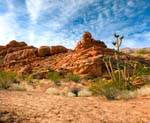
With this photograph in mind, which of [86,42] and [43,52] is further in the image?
[43,52]

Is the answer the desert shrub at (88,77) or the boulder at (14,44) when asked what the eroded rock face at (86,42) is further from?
the boulder at (14,44)

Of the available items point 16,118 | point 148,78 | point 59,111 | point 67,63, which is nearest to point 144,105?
point 59,111

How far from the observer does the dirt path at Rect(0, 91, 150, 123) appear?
29.5ft

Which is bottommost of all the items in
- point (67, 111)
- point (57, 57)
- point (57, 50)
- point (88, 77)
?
point (67, 111)

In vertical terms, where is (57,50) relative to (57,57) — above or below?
above

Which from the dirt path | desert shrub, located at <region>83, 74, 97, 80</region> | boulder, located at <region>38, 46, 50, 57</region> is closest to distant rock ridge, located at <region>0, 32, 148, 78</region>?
boulder, located at <region>38, 46, 50, 57</region>

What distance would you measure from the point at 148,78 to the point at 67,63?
16977mm

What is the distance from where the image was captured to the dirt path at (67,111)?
901 cm

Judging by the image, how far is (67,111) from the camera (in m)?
10.1

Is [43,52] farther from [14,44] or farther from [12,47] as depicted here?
[14,44]

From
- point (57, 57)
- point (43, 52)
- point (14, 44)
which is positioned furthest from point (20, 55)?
point (57, 57)

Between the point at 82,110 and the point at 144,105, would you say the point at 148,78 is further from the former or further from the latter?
the point at 82,110

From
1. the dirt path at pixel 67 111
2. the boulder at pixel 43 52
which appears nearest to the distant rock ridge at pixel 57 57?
the boulder at pixel 43 52

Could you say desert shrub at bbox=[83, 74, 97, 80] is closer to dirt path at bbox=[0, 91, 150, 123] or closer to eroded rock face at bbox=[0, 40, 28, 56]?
eroded rock face at bbox=[0, 40, 28, 56]
